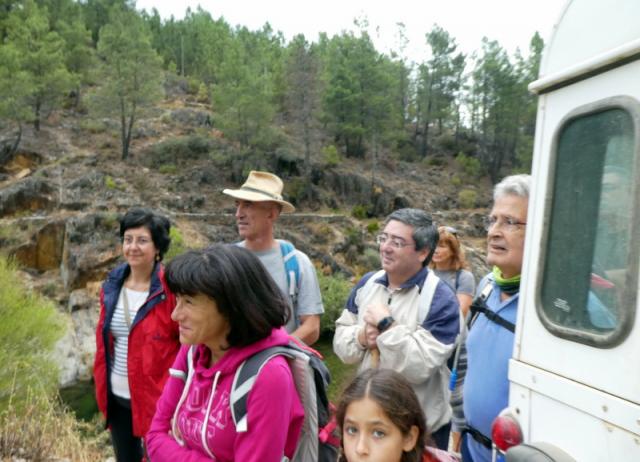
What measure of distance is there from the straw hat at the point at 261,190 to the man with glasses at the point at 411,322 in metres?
0.81

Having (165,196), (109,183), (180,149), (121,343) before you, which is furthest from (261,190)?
(180,149)

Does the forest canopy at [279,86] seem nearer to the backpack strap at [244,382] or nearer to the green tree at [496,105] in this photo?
the green tree at [496,105]

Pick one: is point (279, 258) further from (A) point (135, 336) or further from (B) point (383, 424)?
(B) point (383, 424)

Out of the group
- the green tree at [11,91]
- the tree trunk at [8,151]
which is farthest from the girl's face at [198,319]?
the tree trunk at [8,151]

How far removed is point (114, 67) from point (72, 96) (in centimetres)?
957

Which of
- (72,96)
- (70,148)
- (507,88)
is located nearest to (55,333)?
(70,148)

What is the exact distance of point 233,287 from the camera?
1.71 metres

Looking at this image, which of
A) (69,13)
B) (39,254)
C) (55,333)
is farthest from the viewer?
(69,13)

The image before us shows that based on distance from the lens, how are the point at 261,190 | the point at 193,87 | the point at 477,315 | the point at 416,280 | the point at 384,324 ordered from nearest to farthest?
the point at 477,315
the point at 384,324
the point at 416,280
the point at 261,190
the point at 193,87

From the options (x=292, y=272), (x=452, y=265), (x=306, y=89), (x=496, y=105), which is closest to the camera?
(x=292, y=272)

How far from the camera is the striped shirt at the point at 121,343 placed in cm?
279

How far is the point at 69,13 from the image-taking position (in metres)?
38.6

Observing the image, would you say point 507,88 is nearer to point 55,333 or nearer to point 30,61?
point 30,61

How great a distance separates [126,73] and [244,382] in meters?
28.2
